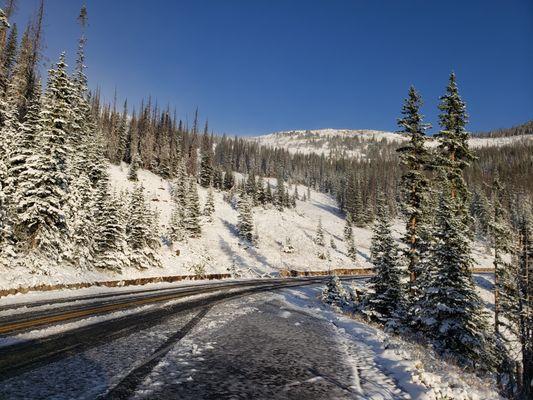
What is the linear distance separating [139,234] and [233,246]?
2809 cm

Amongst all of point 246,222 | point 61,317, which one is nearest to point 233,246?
point 246,222

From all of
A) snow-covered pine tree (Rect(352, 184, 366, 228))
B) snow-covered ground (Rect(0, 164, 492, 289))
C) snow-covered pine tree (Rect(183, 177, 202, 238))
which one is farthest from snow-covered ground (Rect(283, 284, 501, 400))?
snow-covered pine tree (Rect(352, 184, 366, 228))

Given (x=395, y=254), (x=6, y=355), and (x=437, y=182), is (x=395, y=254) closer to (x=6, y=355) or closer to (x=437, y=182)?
(x=437, y=182)

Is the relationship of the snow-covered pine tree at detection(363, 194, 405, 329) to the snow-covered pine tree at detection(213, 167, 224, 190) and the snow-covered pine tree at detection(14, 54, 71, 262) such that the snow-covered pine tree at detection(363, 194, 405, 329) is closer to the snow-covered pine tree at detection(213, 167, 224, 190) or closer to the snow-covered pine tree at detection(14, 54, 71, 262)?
the snow-covered pine tree at detection(14, 54, 71, 262)

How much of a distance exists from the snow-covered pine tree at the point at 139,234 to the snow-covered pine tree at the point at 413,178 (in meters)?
25.1

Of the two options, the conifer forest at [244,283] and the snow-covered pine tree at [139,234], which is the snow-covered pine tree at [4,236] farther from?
the snow-covered pine tree at [139,234]

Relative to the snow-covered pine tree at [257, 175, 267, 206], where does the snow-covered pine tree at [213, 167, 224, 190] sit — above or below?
above

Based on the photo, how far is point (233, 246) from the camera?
64375 mm

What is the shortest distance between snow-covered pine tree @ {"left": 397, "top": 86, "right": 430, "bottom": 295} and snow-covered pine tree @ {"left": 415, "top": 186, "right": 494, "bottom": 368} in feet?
17.4

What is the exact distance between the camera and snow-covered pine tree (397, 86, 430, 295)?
22.6 metres

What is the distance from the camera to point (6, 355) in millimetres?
7070

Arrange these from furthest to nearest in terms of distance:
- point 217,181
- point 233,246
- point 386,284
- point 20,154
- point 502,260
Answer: point 217,181
point 233,246
point 20,154
point 386,284
point 502,260

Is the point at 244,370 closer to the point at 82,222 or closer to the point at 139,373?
the point at 139,373

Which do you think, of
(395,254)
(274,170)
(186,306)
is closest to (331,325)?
(186,306)
